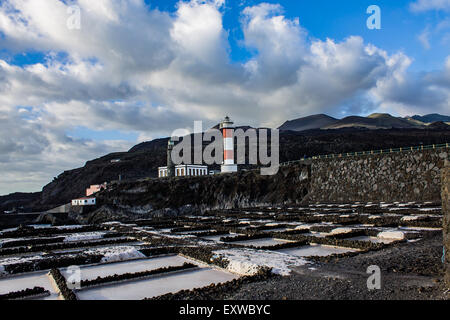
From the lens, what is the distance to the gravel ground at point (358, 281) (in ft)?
15.5

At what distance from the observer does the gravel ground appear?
186 inches

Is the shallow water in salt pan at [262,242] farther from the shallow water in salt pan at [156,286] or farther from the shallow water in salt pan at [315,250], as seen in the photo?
the shallow water in salt pan at [156,286]

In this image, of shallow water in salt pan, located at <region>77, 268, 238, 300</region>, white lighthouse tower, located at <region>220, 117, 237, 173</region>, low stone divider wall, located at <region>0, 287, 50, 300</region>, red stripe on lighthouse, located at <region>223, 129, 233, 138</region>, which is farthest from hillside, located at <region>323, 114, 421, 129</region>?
low stone divider wall, located at <region>0, 287, 50, 300</region>

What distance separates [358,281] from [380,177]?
3046cm

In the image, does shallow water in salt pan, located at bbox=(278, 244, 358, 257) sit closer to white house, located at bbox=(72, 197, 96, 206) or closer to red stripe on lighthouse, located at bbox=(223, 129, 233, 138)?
red stripe on lighthouse, located at bbox=(223, 129, 233, 138)

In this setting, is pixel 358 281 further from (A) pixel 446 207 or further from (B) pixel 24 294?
(B) pixel 24 294

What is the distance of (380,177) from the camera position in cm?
3297

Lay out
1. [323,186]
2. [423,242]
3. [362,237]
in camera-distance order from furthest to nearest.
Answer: [323,186], [362,237], [423,242]

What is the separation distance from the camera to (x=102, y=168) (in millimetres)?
113375
